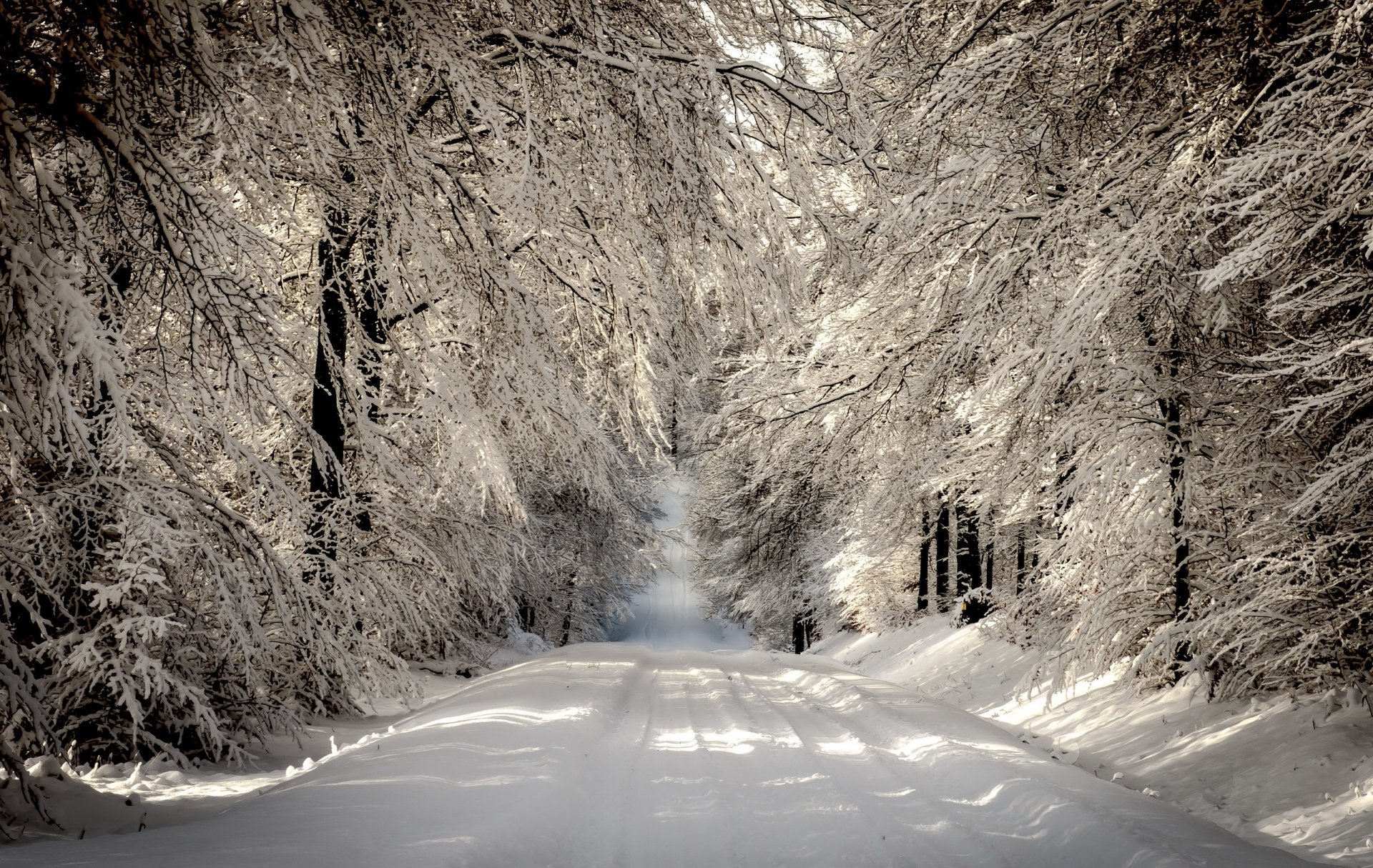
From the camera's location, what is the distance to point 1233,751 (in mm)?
6617

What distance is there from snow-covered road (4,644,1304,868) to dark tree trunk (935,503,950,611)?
32.8 ft

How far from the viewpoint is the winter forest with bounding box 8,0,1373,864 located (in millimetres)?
3590

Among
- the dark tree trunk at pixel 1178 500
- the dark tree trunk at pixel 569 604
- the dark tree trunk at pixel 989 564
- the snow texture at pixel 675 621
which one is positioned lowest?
the snow texture at pixel 675 621

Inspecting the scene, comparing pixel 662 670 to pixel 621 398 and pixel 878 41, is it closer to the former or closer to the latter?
pixel 621 398

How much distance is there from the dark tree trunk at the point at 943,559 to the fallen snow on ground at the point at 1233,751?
7.19 m

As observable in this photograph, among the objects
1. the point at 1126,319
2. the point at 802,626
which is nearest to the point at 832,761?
the point at 1126,319

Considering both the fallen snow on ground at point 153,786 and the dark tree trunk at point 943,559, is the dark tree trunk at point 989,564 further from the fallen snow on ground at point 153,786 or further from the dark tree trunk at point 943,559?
the fallen snow on ground at point 153,786

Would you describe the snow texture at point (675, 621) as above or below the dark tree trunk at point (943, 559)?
below

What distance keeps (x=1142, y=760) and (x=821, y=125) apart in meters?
6.64

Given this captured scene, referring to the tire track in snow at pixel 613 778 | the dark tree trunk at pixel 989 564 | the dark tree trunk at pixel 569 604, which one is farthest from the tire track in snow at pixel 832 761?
the dark tree trunk at pixel 569 604

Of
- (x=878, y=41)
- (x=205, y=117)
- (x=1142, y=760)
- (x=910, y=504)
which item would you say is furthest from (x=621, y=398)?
(x=910, y=504)

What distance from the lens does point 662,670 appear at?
1434cm

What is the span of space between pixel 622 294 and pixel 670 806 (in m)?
3.54

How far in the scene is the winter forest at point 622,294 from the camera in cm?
359
